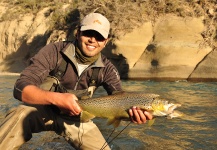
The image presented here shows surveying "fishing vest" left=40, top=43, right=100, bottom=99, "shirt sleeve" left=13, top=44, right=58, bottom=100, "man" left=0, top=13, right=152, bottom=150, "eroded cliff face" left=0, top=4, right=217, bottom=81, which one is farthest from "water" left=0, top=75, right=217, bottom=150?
"eroded cliff face" left=0, top=4, right=217, bottom=81

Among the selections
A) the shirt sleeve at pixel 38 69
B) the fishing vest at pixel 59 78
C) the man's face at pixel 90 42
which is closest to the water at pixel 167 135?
the fishing vest at pixel 59 78

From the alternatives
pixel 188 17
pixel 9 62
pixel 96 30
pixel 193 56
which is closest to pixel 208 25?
pixel 188 17

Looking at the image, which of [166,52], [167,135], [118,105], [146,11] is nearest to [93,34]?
[118,105]

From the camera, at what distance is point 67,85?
155 inches

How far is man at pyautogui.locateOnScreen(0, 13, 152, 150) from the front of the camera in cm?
344

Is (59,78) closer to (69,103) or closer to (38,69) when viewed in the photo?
(38,69)

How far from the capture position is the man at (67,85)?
Answer: 344 cm

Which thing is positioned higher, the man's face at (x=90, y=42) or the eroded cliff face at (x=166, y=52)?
the man's face at (x=90, y=42)

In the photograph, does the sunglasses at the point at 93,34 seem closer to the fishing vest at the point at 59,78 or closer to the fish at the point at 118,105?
the fishing vest at the point at 59,78

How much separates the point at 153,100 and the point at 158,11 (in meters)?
12.6

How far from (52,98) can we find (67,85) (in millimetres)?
888

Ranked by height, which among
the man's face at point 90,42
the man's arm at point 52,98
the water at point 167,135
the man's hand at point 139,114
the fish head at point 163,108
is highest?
the man's face at point 90,42

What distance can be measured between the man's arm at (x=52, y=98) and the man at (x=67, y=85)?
0.01 metres

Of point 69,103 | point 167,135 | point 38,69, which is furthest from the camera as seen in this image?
point 167,135
